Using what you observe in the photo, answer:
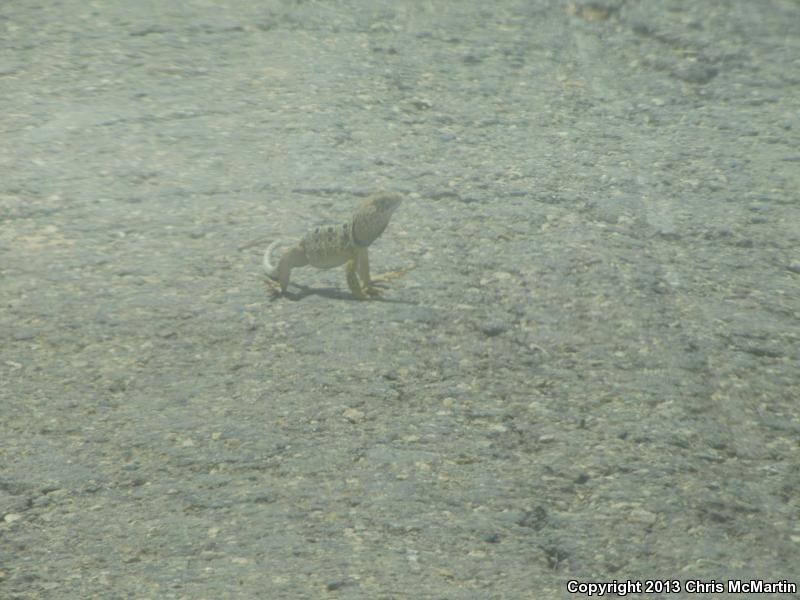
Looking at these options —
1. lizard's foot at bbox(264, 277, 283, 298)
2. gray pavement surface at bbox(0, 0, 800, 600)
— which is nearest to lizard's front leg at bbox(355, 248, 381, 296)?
gray pavement surface at bbox(0, 0, 800, 600)

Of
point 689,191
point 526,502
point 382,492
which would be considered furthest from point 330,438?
point 689,191

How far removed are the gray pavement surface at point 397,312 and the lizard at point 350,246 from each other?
134 millimetres

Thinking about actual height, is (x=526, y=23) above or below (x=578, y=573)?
above

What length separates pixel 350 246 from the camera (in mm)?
4852

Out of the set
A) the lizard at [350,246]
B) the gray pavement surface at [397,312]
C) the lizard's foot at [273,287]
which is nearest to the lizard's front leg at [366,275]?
the lizard at [350,246]

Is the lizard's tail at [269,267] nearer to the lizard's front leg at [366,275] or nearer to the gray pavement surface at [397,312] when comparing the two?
the gray pavement surface at [397,312]

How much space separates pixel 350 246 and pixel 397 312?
1.09 ft

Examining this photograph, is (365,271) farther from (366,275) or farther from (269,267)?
(269,267)

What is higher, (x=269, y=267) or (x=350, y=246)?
(x=350, y=246)

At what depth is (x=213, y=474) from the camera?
384cm

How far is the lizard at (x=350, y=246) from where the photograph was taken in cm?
482

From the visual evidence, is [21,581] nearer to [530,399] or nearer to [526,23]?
[530,399]

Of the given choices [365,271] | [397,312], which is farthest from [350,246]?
[397,312]

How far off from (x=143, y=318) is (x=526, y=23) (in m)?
4.33
